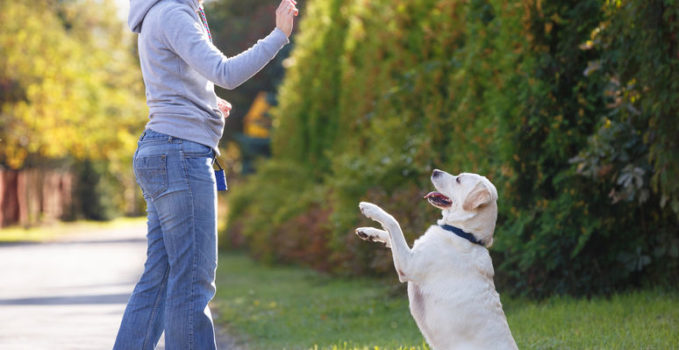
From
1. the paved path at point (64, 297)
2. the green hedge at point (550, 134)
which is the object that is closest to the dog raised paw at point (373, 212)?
the green hedge at point (550, 134)

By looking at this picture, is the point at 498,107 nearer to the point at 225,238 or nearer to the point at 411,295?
the point at 411,295

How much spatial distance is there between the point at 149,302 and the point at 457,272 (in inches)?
63.7

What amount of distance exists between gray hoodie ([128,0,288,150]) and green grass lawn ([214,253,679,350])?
269 cm

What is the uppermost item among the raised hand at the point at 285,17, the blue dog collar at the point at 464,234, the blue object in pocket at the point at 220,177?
the raised hand at the point at 285,17

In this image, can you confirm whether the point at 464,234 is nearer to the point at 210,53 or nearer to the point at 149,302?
the point at 210,53

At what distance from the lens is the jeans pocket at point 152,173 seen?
4.20 m

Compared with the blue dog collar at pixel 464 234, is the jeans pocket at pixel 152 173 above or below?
above

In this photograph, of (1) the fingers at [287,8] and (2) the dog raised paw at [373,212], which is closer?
(1) the fingers at [287,8]

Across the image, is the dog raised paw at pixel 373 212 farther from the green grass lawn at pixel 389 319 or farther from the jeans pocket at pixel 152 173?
the green grass lawn at pixel 389 319

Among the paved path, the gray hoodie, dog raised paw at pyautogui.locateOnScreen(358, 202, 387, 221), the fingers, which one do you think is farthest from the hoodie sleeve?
the paved path

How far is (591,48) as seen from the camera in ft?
26.3

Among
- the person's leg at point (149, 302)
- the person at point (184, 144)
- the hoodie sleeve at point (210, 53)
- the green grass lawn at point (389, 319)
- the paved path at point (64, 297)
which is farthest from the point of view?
the paved path at point (64, 297)

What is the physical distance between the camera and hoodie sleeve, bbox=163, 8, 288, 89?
4.04 metres

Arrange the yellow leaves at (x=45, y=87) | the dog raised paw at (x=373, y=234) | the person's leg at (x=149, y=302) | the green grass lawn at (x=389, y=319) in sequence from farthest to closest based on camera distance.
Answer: the yellow leaves at (x=45, y=87), the green grass lawn at (x=389, y=319), the dog raised paw at (x=373, y=234), the person's leg at (x=149, y=302)
